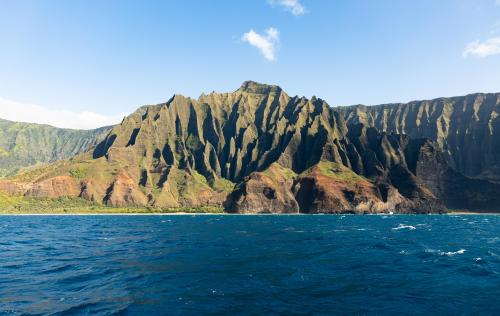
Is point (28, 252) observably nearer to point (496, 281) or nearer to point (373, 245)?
point (373, 245)

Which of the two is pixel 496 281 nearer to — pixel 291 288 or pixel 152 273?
pixel 291 288

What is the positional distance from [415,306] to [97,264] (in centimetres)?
3740

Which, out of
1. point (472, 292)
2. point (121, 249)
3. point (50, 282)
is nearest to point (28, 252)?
point (121, 249)

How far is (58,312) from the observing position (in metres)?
27.5

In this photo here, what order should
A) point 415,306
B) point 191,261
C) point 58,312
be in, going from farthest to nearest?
point 191,261 < point 415,306 < point 58,312

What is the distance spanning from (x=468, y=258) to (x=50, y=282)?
5247cm

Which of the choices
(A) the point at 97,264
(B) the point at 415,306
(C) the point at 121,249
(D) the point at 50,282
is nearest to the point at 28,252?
(C) the point at 121,249

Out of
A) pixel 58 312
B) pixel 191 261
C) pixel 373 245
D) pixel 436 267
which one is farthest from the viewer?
pixel 373 245

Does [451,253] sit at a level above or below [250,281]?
below

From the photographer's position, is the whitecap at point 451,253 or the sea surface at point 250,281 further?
the whitecap at point 451,253

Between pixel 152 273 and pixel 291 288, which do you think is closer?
pixel 291 288

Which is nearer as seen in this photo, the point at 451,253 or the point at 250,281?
the point at 250,281

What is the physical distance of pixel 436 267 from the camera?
46.1m

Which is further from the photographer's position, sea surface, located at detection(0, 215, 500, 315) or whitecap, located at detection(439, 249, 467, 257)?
whitecap, located at detection(439, 249, 467, 257)
